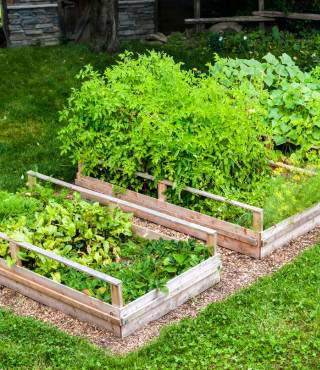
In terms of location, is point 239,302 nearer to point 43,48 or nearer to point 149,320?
point 149,320

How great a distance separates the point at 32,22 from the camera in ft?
55.5

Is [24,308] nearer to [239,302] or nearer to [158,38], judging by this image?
[239,302]

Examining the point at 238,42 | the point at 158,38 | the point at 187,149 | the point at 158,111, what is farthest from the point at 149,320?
the point at 158,38

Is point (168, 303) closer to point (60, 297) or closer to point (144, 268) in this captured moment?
point (144, 268)

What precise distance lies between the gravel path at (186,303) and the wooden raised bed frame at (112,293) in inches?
2.3

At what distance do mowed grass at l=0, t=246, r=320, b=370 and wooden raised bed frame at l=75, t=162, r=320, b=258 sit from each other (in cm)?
83

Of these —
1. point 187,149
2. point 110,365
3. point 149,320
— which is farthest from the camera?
point 187,149

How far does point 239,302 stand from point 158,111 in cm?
266

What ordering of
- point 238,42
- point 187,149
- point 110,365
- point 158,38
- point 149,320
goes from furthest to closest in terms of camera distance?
point 158,38, point 238,42, point 187,149, point 149,320, point 110,365

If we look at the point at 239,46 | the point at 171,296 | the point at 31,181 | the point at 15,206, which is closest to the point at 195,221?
the point at 171,296

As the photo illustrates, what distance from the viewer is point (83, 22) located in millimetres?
17312

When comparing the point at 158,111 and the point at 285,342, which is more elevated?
the point at 158,111

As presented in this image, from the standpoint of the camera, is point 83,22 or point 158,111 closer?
point 158,111

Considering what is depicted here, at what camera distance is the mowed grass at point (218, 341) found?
20.5 feet
